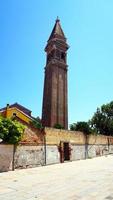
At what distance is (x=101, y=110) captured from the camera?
5512 cm

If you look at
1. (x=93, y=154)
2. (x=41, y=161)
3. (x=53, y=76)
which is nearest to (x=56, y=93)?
(x=53, y=76)

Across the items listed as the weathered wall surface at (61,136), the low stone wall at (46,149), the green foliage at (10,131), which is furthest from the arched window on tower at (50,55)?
the green foliage at (10,131)

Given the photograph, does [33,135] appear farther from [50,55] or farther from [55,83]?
[50,55]

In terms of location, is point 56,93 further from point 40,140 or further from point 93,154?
point 40,140

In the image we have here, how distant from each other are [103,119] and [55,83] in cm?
1492

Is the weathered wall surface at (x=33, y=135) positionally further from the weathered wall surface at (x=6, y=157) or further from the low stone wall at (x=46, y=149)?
the weathered wall surface at (x=6, y=157)

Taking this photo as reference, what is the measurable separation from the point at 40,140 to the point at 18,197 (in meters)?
12.9

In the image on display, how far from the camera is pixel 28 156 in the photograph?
17656mm

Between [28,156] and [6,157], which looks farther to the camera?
[28,156]

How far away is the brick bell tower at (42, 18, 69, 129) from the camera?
46569 millimetres

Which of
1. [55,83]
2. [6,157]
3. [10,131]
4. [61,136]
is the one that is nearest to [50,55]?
[55,83]

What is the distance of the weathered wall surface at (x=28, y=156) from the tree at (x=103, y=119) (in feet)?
114

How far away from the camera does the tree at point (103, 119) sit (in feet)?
172

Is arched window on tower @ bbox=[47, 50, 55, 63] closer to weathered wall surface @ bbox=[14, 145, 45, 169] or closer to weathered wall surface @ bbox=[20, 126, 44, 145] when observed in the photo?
weathered wall surface @ bbox=[20, 126, 44, 145]
